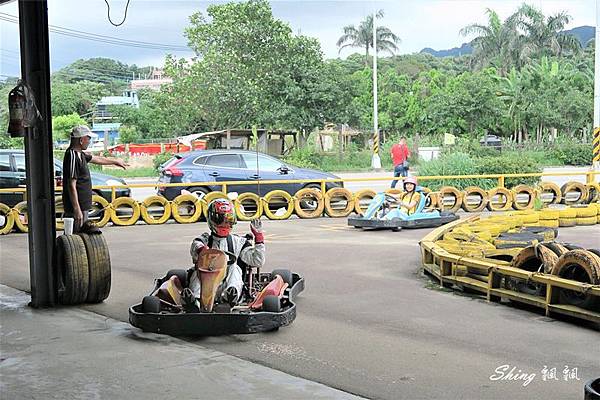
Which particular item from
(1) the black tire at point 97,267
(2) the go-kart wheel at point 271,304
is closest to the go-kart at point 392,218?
(1) the black tire at point 97,267

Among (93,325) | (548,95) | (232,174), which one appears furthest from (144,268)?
(548,95)

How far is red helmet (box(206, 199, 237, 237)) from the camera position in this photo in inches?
274

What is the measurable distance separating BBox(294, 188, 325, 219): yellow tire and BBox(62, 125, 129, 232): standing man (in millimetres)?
7841

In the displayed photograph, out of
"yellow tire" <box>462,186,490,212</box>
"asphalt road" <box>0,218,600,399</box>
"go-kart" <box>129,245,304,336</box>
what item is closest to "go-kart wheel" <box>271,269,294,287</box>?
"asphalt road" <box>0,218,600,399</box>

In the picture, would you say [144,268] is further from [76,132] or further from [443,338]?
[443,338]

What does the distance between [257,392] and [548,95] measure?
3423 centimetres

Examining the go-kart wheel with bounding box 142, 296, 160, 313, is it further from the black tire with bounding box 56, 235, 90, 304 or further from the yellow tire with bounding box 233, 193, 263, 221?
the yellow tire with bounding box 233, 193, 263, 221

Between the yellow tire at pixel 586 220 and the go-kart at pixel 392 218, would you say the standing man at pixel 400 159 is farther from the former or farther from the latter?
the yellow tire at pixel 586 220

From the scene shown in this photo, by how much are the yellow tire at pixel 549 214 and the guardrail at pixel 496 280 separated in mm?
4479

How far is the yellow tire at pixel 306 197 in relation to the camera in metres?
16.5

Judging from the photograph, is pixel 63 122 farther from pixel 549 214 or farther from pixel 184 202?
pixel 549 214

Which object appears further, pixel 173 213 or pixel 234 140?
pixel 234 140

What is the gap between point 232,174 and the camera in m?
17.2

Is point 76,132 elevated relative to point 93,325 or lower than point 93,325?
elevated
